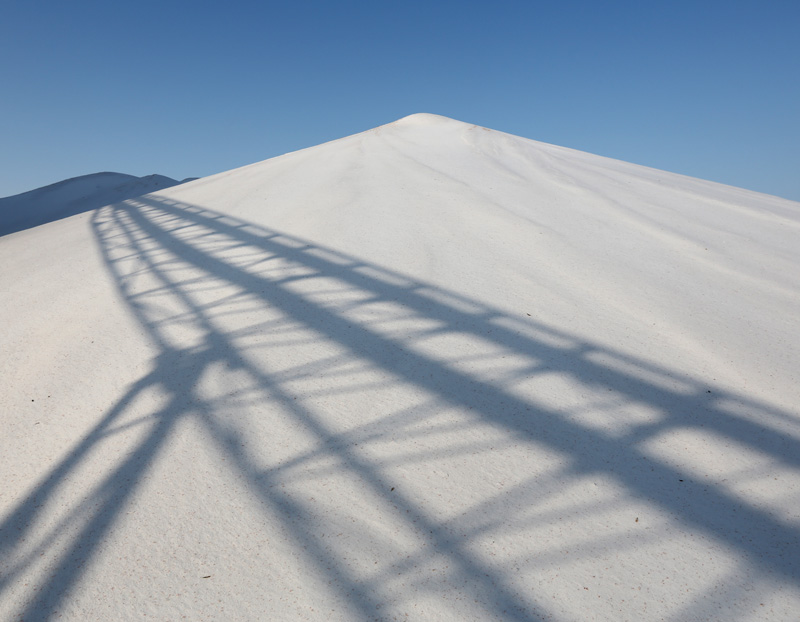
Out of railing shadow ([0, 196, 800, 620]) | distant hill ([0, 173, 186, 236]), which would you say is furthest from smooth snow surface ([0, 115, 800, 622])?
distant hill ([0, 173, 186, 236])

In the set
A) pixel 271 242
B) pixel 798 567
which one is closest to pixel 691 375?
pixel 798 567

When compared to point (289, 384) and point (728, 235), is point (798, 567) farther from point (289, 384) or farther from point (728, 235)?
point (728, 235)

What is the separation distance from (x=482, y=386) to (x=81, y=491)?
1486 millimetres

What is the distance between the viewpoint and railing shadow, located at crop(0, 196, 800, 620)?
1.33 metres

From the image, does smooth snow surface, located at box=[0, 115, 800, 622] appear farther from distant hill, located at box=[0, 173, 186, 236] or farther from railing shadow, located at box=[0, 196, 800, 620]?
distant hill, located at box=[0, 173, 186, 236]

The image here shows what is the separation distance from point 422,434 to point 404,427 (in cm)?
8

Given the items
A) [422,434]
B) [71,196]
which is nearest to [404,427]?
[422,434]

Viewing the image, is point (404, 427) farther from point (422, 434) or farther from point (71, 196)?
point (71, 196)

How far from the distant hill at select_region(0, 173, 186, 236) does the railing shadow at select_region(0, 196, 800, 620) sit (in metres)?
12.4

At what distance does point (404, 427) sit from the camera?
1775mm

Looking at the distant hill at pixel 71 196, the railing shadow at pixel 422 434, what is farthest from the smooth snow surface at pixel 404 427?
the distant hill at pixel 71 196

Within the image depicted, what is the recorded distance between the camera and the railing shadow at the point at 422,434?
4.36 ft

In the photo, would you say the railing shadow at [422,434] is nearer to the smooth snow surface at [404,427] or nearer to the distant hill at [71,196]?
the smooth snow surface at [404,427]

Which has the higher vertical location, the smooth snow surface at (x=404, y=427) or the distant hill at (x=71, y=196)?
the distant hill at (x=71, y=196)
